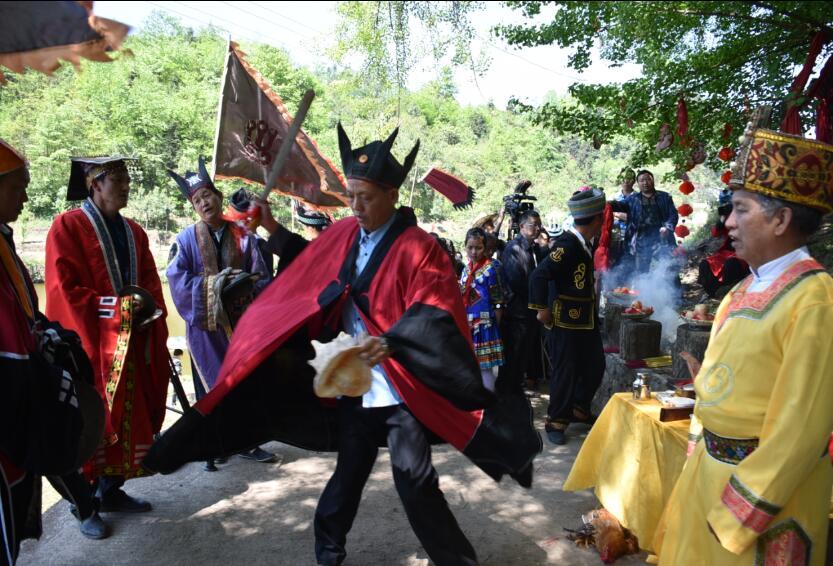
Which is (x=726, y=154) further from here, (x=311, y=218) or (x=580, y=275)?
(x=311, y=218)

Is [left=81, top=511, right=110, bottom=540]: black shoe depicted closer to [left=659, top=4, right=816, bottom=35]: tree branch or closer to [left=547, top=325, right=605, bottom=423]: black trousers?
[left=547, top=325, right=605, bottom=423]: black trousers

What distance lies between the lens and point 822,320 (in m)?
1.81

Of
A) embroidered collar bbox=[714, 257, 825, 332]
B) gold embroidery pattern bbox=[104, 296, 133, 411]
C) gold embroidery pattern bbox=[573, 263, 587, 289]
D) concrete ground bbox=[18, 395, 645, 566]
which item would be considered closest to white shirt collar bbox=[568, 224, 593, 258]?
gold embroidery pattern bbox=[573, 263, 587, 289]

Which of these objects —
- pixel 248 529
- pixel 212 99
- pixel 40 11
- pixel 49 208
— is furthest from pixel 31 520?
pixel 212 99

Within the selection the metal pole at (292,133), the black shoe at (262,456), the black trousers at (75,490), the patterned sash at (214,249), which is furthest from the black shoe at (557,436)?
the black trousers at (75,490)

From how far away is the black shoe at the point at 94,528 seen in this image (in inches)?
148

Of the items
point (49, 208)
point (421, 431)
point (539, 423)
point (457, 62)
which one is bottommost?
point (49, 208)

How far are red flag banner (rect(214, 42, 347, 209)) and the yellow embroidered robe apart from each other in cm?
285

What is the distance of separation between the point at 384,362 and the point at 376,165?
0.96 m

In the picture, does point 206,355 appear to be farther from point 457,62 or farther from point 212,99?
point 212,99

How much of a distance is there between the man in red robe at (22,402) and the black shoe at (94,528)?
39.2 inches

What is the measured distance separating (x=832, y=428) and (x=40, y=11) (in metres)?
2.41

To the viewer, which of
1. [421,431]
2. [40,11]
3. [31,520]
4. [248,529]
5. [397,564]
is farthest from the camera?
[248,529]

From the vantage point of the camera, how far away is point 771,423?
1848 millimetres
